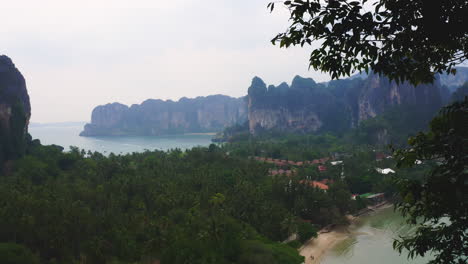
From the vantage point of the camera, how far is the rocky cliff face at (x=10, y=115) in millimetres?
35156

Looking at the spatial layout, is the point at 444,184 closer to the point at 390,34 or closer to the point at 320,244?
the point at 390,34

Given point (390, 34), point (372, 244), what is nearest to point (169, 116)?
point (372, 244)

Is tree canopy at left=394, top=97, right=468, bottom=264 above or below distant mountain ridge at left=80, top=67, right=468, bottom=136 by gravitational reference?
below

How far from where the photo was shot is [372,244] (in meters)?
23.4

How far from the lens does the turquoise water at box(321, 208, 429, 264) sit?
68.0 feet

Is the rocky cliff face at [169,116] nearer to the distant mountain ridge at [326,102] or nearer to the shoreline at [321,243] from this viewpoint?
the distant mountain ridge at [326,102]

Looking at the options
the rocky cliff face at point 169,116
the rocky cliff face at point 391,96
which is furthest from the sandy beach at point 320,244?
the rocky cliff face at point 169,116

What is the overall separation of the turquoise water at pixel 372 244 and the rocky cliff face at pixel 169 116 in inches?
5552

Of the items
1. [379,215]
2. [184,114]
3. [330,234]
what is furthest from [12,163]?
[184,114]

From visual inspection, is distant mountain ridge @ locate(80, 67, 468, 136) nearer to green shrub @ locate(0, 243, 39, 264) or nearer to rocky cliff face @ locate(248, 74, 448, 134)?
rocky cliff face @ locate(248, 74, 448, 134)

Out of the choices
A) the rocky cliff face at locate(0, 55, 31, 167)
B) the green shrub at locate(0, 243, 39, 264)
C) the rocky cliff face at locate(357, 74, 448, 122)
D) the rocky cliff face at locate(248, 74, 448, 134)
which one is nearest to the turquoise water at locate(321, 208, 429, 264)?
the green shrub at locate(0, 243, 39, 264)

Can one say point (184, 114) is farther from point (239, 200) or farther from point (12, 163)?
point (239, 200)

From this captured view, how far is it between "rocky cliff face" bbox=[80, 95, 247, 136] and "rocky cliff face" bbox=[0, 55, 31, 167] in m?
125

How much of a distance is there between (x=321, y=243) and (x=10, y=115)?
33467mm
